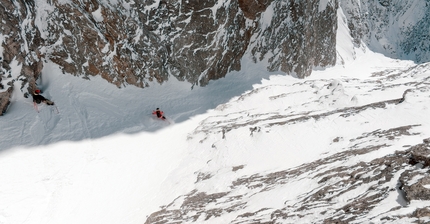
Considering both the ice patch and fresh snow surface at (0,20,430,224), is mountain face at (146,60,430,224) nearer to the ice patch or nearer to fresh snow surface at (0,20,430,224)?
fresh snow surface at (0,20,430,224)

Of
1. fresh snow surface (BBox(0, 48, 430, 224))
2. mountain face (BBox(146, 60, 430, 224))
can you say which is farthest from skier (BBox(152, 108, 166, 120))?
mountain face (BBox(146, 60, 430, 224))

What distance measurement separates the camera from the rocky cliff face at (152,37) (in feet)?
65.3

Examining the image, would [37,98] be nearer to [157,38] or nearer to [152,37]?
[152,37]

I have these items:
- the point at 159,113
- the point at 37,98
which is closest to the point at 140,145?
the point at 159,113

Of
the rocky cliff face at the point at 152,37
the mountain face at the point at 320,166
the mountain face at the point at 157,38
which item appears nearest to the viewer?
the mountain face at the point at 320,166

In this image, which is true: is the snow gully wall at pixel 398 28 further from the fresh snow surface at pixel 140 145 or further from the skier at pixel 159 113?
the skier at pixel 159 113

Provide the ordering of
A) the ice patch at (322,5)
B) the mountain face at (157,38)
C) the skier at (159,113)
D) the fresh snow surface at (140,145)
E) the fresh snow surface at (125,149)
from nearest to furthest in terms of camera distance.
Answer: the fresh snow surface at (140,145), the fresh snow surface at (125,149), the mountain face at (157,38), the skier at (159,113), the ice patch at (322,5)

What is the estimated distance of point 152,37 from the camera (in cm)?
2556

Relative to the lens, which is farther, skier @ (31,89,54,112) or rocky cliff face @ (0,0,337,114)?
rocky cliff face @ (0,0,337,114)

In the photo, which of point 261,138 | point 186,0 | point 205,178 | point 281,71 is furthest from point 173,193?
point 281,71

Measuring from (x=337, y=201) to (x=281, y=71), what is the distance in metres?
28.0

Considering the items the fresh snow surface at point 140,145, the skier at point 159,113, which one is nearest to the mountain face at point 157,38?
the fresh snow surface at point 140,145

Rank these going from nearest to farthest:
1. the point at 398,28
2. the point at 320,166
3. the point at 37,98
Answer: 1. the point at 320,166
2. the point at 37,98
3. the point at 398,28

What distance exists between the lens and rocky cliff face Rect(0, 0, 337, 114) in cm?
1989
